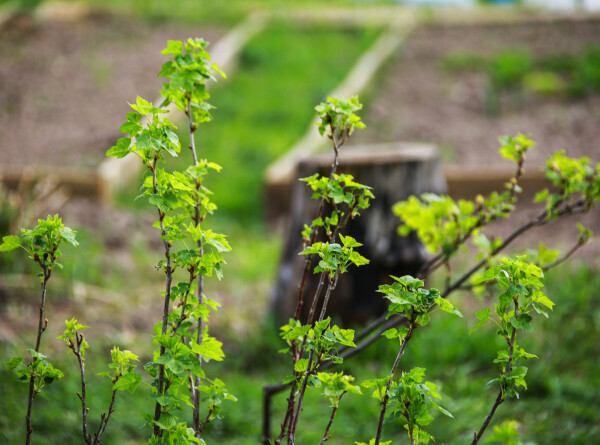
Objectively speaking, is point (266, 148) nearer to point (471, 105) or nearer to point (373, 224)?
point (471, 105)

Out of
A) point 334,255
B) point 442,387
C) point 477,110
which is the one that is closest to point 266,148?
point 477,110

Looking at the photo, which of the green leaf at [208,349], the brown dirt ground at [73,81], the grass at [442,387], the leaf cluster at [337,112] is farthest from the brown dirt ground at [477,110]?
the green leaf at [208,349]

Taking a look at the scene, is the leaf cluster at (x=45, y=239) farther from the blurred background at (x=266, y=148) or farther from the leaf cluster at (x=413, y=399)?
the blurred background at (x=266, y=148)

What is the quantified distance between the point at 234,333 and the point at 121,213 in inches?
81.2

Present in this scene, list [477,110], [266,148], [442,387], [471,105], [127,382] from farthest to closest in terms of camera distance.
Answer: [471,105]
[477,110]
[266,148]
[442,387]
[127,382]

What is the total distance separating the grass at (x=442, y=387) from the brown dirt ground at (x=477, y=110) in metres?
1.32

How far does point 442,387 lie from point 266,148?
12.4 feet

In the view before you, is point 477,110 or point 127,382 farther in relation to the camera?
point 477,110

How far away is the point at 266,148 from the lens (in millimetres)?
6234

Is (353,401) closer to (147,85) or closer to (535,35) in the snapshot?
(147,85)

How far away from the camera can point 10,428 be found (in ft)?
7.72

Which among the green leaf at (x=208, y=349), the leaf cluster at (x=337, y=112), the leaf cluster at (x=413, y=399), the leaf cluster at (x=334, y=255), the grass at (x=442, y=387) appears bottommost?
the grass at (x=442, y=387)

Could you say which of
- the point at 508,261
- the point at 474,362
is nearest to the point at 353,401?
the point at 474,362

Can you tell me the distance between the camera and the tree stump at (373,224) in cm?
331
